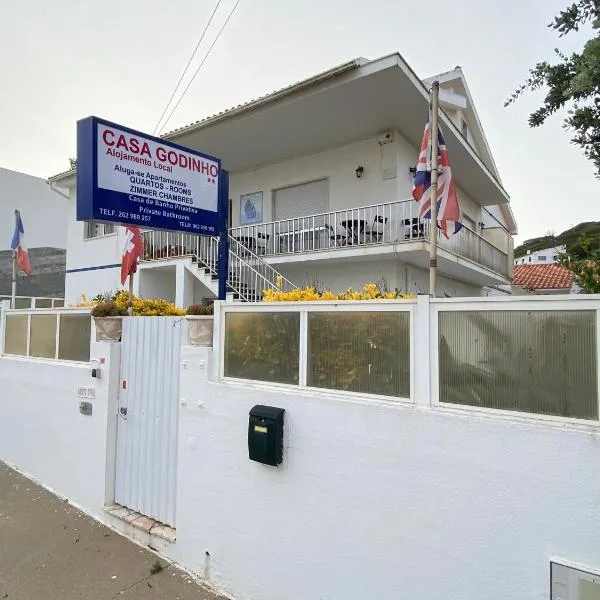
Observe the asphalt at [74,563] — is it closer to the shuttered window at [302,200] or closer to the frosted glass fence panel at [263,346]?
the frosted glass fence panel at [263,346]

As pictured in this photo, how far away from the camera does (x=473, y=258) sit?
1056 centimetres

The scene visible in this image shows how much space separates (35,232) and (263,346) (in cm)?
2368

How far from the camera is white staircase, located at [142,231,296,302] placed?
867 centimetres

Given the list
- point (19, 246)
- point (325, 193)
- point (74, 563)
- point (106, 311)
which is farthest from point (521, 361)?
point (19, 246)

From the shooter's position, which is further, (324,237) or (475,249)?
(475,249)

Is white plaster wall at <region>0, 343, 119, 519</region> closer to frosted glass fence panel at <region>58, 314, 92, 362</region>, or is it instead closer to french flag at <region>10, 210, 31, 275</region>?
frosted glass fence panel at <region>58, 314, 92, 362</region>

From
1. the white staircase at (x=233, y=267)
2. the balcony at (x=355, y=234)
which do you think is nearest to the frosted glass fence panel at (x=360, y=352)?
the balcony at (x=355, y=234)

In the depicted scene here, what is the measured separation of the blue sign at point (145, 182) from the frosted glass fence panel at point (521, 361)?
273 centimetres

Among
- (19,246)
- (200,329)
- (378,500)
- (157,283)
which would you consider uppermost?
(19,246)

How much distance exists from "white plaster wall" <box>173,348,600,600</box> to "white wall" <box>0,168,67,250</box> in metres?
22.6

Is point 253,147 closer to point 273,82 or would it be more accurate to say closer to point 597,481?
point 273,82

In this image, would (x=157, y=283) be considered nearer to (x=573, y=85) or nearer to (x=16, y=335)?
(x=16, y=335)

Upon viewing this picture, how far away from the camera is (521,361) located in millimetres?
2289

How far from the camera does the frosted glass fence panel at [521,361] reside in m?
2.11
